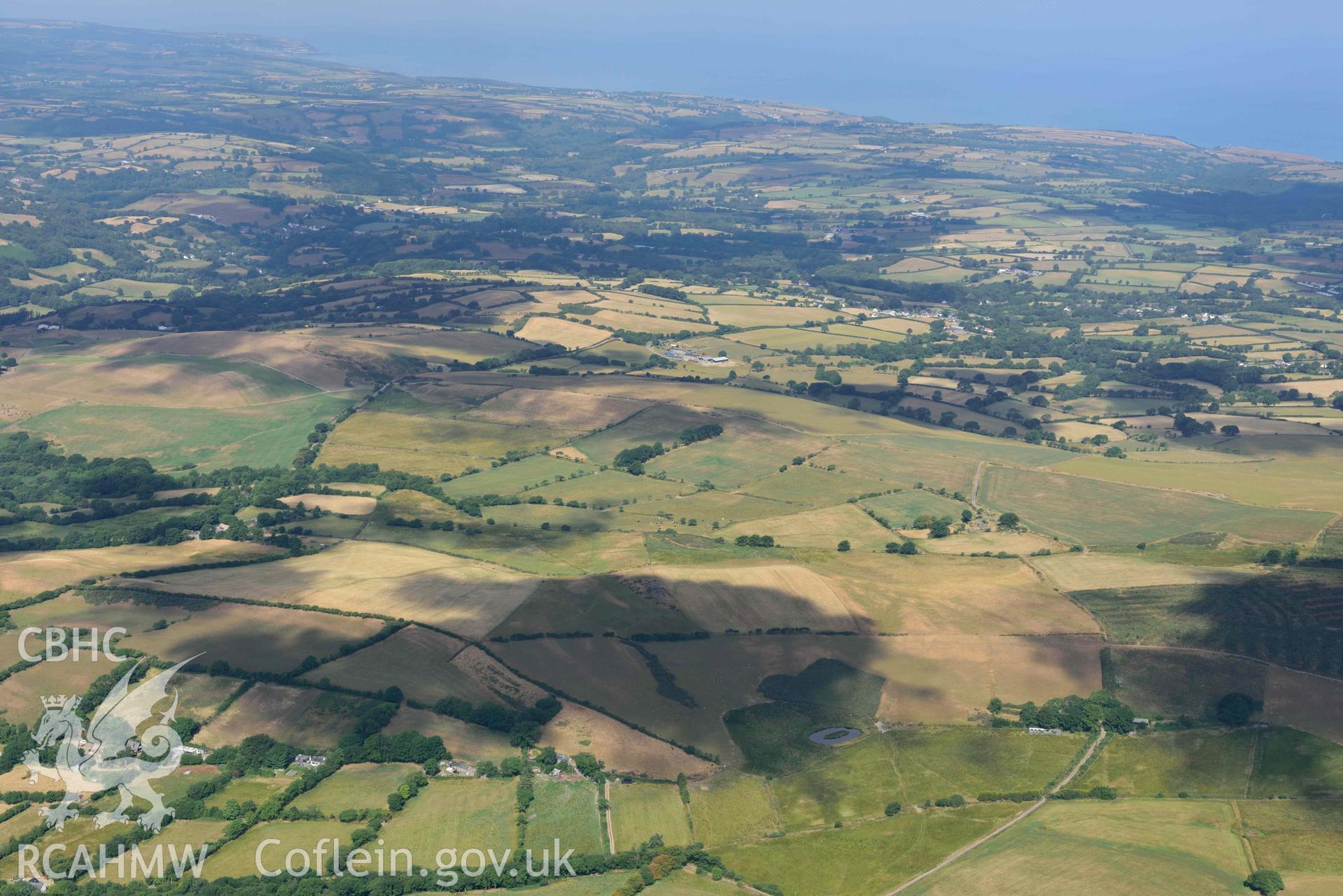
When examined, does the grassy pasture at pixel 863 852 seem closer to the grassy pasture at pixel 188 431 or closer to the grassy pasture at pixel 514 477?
the grassy pasture at pixel 514 477

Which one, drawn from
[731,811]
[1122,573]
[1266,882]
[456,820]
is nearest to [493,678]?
[456,820]

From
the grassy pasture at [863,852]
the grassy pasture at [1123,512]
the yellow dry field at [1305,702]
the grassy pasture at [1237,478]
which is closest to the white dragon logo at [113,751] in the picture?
the grassy pasture at [863,852]

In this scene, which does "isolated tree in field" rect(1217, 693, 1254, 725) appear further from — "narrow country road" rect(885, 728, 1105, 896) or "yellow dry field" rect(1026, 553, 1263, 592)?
"yellow dry field" rect(1026, 553, 1263, 592)

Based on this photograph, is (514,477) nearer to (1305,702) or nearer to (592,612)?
(592,612)

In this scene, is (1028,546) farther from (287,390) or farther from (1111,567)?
(287,390)

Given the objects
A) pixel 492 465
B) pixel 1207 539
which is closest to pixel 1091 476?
pixel 1207 539

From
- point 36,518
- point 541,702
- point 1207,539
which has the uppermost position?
point 1207,539
